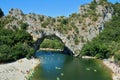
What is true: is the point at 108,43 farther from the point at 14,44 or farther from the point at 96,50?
the point at 14,44

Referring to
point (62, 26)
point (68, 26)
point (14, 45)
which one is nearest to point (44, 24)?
point (62, 26)

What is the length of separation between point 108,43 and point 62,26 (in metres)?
24.4

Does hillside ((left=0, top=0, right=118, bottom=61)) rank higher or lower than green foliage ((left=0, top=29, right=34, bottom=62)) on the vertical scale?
higher

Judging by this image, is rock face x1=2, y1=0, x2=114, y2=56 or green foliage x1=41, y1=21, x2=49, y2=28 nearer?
rock face x1=2, y1=0, x2=114, y2=56

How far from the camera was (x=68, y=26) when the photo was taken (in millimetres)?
145125

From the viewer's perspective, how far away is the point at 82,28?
479 feet

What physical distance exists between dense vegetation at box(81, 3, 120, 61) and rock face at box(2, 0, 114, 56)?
193 inches

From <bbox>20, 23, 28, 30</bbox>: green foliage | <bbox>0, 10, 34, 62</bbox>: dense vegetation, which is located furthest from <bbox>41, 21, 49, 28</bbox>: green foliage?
<bbox>0, 10, 34, 62</bbox>: dense vegetation

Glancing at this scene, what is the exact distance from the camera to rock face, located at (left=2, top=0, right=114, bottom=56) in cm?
14050

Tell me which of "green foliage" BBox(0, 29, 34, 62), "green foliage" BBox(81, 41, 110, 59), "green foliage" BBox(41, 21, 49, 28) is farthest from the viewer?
"green foliage" BBox(41, 21, 49, 28)

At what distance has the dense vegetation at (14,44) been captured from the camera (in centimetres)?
10519

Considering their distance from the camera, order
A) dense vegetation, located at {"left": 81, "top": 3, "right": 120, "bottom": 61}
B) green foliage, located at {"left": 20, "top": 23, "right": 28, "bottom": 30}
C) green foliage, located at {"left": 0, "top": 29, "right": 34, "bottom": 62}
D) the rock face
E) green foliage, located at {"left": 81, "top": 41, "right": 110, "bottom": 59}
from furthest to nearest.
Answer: the rock face < green foliage, located at {"left": 20, "top": 23, "right": 28, "bottom": 30} < green foliage, located at {"left": 81, "top": 41, "right": 110, "bottom": 59} < dense vegetation, located at {"left": 81, "top": 3, "right": 120, "bottom": 61} < green foliage, located at {"left": 0, "top": 29, "right": 34, "bottom": 62}

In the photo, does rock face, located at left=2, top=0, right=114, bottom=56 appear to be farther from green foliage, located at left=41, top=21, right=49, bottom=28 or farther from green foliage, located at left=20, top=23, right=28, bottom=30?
green foliage, located at left=20, top=23, right=28, bottom=30

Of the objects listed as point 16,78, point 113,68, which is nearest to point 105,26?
point 113,68
